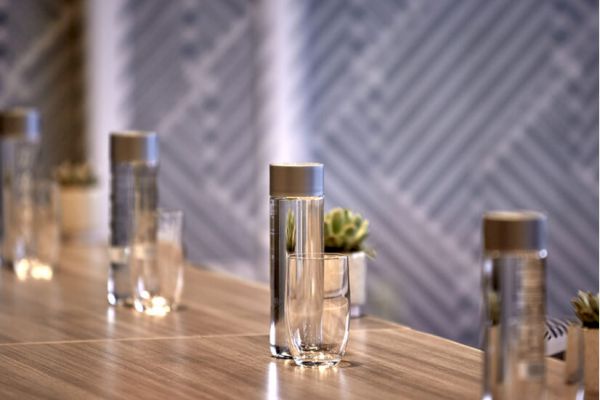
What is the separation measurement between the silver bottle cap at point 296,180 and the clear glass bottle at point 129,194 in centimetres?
54

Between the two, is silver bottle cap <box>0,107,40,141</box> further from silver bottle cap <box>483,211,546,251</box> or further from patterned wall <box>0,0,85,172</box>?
patterned wall <box>0,0,85,172</box>

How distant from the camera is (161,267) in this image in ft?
6.34

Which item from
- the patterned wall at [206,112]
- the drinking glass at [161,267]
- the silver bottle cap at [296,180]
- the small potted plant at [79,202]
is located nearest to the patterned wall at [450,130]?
the patterned wall at [206,112]

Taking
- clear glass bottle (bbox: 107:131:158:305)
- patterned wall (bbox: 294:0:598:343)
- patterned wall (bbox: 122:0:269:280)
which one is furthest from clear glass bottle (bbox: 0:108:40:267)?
patterned wall (bbox: 122:0:269:280)

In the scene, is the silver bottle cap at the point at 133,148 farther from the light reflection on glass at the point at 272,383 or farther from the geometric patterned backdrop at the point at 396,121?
the geometric patterned backdrop at the point at 396,121

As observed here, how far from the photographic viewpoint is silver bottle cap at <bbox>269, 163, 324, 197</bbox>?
151cm

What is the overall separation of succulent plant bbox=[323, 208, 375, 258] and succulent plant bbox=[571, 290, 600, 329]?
1.78 feet

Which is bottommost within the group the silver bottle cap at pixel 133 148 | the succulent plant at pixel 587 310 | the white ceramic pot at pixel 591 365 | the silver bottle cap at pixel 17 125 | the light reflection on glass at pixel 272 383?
the light reflection on glass at pixel 272 383

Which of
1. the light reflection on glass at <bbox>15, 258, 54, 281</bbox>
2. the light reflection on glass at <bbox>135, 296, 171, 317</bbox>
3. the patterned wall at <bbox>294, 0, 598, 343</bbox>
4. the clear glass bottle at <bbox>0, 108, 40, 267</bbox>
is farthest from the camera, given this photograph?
the patterned wall at <bbox>294, 0, 598, 343</bbox>

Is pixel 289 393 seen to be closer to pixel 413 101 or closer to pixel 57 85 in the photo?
pixel 413 101

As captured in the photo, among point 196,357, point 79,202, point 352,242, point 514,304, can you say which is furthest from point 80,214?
point 514,304

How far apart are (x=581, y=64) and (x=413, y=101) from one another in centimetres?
85

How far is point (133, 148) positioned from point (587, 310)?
994 millimetres

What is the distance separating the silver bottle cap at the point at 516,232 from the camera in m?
1.14
